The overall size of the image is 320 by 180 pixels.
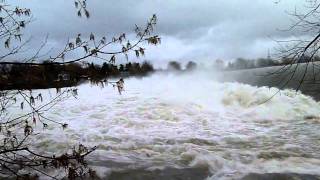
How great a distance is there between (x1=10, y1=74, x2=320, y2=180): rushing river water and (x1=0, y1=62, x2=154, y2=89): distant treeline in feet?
7.47

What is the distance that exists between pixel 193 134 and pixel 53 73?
10.9 metres

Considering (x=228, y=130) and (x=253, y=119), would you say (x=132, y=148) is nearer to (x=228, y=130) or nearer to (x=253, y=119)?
(x=228, y=130)

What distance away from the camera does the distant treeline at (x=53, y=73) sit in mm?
3760

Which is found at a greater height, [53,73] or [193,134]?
[53,73]

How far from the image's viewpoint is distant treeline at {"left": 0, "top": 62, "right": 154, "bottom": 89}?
12.3 ft

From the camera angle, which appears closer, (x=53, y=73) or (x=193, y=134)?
(x=53, y=73)

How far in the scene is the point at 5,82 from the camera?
3.67 m

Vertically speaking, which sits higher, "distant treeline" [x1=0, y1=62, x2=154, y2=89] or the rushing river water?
"distant treeline" [x1=0, y1=62, x2=154, y2=89]

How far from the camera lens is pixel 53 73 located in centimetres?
378

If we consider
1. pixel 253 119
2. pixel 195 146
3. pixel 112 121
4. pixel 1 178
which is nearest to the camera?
pixel 1 178

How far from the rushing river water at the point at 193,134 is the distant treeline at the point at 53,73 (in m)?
2.28

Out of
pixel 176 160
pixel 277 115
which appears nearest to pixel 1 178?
pixel 176 160

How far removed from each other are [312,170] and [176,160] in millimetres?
3090

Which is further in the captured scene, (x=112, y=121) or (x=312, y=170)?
(x=112, y=121)
